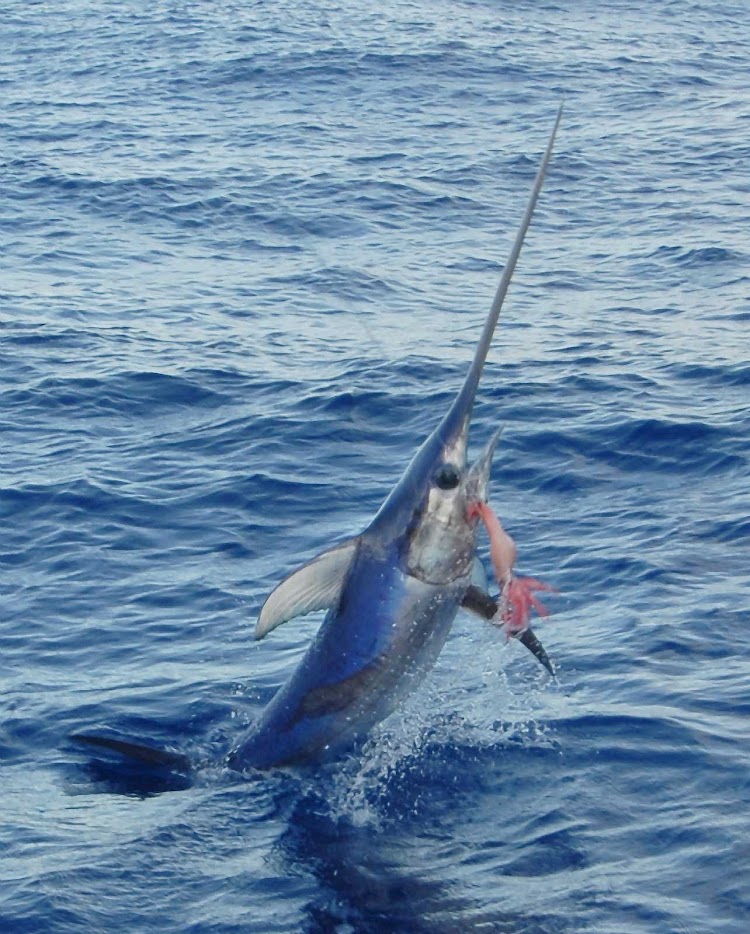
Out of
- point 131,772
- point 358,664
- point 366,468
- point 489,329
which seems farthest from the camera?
point 366,468

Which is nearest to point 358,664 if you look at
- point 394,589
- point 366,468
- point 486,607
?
point 394,589

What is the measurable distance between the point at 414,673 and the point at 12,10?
114ft

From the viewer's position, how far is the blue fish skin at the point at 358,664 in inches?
365

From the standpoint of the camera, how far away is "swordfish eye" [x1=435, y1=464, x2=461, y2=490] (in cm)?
910

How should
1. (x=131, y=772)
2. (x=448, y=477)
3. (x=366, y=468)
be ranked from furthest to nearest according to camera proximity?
(x=366, y=468) < (x=131, y=772) < (x=448, y=477)

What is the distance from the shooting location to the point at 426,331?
19453mm

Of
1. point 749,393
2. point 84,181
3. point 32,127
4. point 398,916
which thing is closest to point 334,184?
point 84,181

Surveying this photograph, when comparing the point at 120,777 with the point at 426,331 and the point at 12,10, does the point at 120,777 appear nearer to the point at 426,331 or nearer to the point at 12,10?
the point at 426,331

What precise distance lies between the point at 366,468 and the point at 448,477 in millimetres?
6434

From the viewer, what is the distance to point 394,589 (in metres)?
9.25

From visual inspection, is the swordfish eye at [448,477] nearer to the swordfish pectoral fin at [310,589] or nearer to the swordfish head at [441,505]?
the swordfish head at [441,505]

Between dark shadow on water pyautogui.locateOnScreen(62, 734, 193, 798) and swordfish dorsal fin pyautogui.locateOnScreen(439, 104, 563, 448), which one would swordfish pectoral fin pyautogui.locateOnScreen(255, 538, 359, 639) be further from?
dark shadow on water pyautogui.locateOnScreen(62, 734, 193, 798)

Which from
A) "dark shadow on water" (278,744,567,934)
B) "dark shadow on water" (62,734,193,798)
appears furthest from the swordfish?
"dark shadow on water" (62,734,193,798)

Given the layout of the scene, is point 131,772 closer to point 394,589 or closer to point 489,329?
point 394,589
